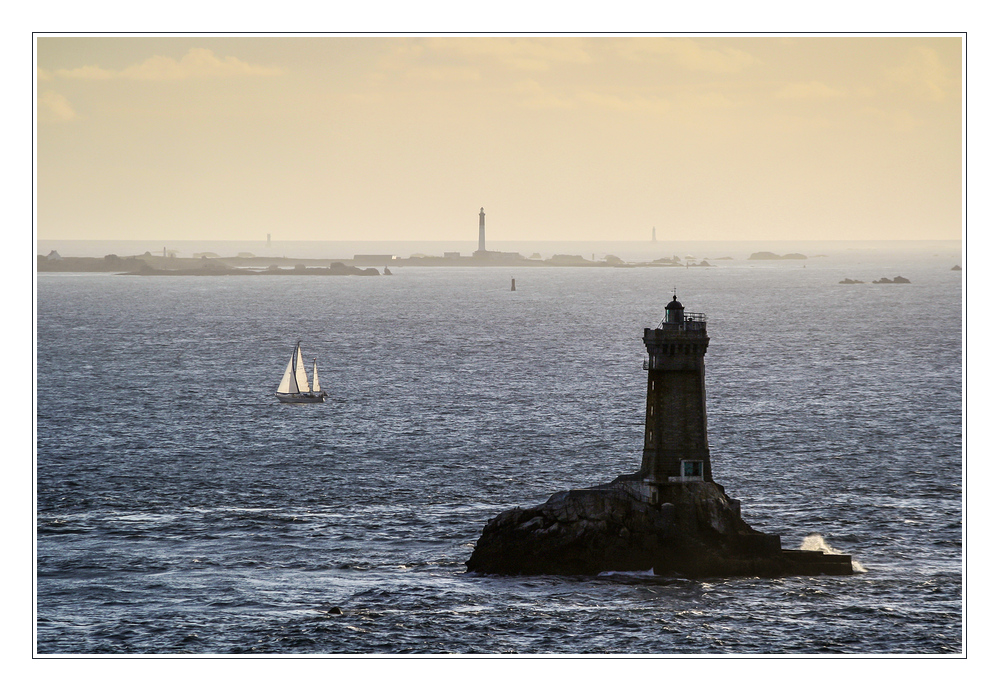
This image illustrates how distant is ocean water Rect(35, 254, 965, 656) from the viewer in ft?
193

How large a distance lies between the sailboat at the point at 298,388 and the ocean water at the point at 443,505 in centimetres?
267

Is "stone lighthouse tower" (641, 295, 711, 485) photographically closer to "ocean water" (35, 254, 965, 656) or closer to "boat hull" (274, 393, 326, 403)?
"ocean water" (35, 254, 965, 656)

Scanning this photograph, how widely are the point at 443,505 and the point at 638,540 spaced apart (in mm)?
19417

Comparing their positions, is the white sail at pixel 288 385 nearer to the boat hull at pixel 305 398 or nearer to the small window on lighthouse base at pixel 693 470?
the boat hull at pixel 305 398

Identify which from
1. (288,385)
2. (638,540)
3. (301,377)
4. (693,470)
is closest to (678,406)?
(693,470)

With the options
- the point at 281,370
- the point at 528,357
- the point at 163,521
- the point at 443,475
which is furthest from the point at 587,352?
the point at 163,521

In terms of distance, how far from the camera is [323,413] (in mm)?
129250

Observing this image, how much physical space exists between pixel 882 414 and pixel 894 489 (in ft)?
121

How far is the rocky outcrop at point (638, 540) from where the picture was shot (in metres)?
67.3

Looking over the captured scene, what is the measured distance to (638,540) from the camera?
6806 centimetres

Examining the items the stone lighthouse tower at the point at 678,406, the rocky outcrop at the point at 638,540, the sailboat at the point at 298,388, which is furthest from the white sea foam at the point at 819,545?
the sailboat at the point at 298,388

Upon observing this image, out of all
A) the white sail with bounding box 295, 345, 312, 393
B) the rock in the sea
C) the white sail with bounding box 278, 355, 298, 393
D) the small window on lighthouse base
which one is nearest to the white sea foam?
the rock in the sea

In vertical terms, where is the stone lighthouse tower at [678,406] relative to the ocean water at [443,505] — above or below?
above
